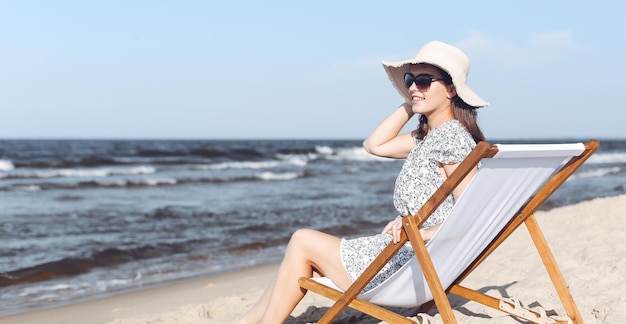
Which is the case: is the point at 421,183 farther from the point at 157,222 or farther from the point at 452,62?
the point at 157,222

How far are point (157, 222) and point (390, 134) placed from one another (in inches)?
281

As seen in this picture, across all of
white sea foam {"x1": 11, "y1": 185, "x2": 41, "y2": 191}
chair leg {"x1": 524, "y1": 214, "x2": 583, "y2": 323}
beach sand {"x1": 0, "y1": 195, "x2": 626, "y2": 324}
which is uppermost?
chair leg {"x1": 524, "y1": 214, "x2": 583, "y2": 323}

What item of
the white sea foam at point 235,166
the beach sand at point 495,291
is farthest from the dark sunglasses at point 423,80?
the white sea foam at point 235,166

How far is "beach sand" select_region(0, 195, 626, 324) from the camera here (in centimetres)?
380

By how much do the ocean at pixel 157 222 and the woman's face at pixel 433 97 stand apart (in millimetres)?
3745

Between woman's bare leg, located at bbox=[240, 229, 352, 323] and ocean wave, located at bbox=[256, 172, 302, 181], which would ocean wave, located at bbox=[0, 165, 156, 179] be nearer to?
ocean wave, located at bbox=[256, 172, 302, 181]

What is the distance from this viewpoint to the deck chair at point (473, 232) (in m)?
2.59

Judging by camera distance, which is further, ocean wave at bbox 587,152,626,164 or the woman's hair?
ocean wave at bbox 587,152,626,164

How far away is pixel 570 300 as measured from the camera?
10.3ft

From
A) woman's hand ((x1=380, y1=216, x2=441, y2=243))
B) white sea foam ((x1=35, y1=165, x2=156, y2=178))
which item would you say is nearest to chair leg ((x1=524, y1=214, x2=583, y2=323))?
woman's hand ((x1=380, y1=216, x2=441, y2=243))

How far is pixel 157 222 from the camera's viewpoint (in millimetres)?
10039

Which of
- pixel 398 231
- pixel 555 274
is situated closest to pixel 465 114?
pixel 398 231

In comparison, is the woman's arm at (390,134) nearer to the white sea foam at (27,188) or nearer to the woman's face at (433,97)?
the woman's face at (433,97)

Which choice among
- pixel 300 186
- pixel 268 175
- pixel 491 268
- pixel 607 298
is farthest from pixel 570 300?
pixel 268 175
